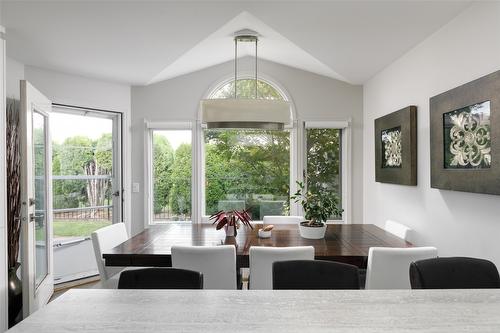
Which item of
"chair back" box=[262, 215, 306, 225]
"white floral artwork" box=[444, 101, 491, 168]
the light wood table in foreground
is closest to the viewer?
the light wood table in foreground

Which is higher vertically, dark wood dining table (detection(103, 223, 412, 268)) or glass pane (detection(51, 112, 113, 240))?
glass pane (detection(51, 112, 113, 240))

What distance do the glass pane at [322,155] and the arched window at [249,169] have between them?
10.8 inches

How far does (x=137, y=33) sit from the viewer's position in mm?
3330

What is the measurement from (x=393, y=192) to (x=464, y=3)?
190cm

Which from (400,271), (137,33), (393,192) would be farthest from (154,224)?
(400,271)

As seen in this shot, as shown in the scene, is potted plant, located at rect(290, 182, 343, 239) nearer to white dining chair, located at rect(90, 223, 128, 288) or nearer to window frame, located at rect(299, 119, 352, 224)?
white dining chair, located at rect(90, 223, 128, 288)

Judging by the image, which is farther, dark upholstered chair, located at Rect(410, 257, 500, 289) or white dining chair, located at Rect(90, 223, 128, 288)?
white dining chair, located at Rect(90, 223, 128, 288)

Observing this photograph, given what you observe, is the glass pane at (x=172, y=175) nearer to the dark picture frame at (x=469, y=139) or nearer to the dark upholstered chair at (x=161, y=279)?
the dark picture frame at (x=469, y=139)

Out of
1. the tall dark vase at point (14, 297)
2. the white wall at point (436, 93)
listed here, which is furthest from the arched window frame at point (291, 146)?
the tall dark vase at point (14, 297)

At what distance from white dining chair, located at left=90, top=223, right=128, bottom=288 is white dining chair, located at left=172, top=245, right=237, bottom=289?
27.7 inches

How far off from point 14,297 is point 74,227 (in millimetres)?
1382

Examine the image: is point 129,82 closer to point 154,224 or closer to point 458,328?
point 154,224

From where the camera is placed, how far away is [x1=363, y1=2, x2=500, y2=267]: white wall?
237 cm

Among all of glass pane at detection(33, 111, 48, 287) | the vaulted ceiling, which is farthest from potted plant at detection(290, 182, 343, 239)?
glass pane at detection(33, 111, 48, 287)
